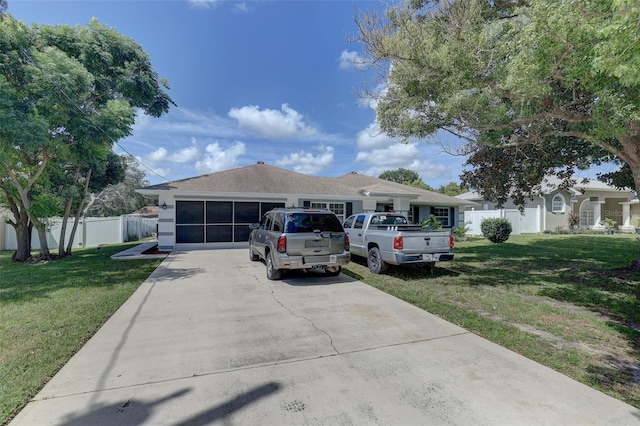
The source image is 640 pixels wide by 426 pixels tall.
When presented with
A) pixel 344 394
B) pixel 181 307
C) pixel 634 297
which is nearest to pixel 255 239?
pixel 181 307

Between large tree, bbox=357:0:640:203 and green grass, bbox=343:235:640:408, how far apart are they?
3019 mm

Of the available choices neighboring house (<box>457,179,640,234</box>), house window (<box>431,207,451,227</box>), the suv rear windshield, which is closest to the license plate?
the suv rear windshield

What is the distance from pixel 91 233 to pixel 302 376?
20174mm

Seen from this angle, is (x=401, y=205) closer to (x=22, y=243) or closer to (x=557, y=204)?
(x=557, y=204)

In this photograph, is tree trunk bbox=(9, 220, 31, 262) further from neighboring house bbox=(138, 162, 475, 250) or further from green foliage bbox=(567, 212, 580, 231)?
green foliage bbox=(567, 212, 580, 231)

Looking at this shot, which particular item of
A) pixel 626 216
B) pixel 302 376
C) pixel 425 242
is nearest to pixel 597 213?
pixel 626 216

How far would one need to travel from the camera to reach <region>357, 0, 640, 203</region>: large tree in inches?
166

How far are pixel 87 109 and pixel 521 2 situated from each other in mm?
12732

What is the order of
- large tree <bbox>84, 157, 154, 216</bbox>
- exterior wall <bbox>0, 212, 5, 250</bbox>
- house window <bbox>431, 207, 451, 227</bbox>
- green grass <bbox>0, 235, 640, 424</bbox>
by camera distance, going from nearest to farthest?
green grass <bbox>0, 235, 640, 424</bbox> < exterior wall <bbox>0, 212, 5, 250</bbox> < house window <bbox>431, 207, 451, 227</bbox> < large tree <bbox>84, 157, 154, 216</bbox>

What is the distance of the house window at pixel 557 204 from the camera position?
2492 cm

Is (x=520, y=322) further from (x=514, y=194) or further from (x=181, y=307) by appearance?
(x=514, y=194)

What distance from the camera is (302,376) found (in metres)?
3.33

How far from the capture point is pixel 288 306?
590 centimetres

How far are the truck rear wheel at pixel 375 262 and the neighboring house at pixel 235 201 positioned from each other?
287 inches
